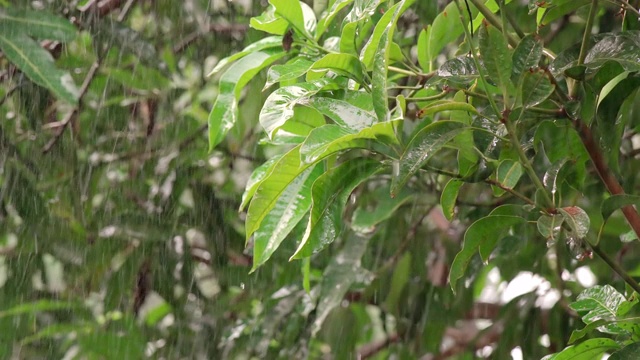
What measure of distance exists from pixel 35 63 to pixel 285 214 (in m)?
0.75

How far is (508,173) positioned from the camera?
2.27 ft

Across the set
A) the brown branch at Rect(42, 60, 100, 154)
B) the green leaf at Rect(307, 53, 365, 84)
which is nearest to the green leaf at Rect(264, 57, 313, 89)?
the green leaf at Rect(307, 53, 365, 84)

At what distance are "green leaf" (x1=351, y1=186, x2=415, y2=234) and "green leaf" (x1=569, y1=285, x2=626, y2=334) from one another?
2.25ft

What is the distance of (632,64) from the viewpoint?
0.66m

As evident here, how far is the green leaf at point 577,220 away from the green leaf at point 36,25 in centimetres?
91

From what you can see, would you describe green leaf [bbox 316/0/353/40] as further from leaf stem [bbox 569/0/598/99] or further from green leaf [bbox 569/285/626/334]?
green leaf [bbox 569/285/626/334]

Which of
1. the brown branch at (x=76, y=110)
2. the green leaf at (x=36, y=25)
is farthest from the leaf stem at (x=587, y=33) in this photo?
the brown branch at (x=76, y=110)

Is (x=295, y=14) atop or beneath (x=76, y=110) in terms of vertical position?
atop

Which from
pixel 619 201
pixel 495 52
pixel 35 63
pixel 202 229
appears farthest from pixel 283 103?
pixel 202 229

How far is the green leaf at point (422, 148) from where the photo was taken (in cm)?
61

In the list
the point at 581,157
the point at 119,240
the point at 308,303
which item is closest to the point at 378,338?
the point at 308,303

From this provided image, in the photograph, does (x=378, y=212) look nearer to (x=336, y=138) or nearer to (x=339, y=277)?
(x=339, y=277)

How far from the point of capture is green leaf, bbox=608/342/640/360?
2.21 ft

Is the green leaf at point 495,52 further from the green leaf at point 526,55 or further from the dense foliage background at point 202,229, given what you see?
the dense foliage background at point 202,229
